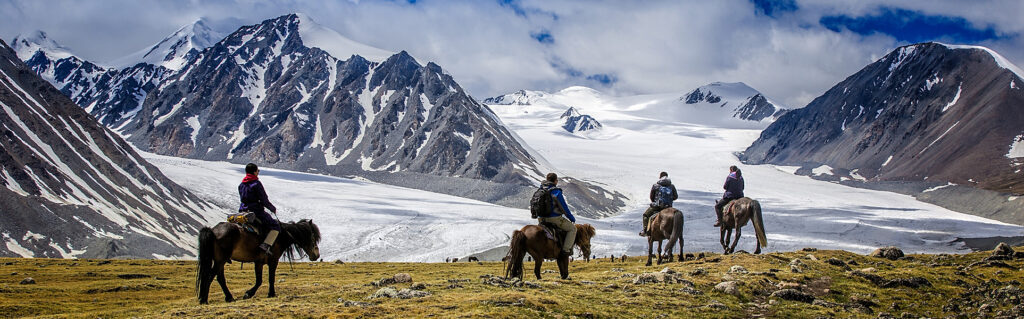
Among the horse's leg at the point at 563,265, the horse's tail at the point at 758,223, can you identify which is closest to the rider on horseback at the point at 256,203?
the horse's leg at the point at 563,265

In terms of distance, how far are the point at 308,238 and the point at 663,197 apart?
15.4 m

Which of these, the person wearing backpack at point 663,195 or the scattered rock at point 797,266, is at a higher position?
the person wearing backpack at point 663,195

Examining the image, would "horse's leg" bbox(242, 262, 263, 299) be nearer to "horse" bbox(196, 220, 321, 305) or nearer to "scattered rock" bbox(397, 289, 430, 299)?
"horse" bbox(196, 220, 321, 305)

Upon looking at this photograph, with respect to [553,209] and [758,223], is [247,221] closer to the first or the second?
[553,209]

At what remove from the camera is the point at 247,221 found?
18.4 metres

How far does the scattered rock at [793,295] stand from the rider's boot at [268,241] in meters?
14.1

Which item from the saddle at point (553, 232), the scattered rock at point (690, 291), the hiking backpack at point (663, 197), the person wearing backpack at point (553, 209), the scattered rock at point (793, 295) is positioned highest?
the hiking backpack at point (663, 197)

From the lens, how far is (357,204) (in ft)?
477

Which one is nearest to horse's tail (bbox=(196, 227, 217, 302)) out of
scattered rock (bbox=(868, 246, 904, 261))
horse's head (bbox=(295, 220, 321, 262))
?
horse's head (bbox=(295, 220, 321, 262))

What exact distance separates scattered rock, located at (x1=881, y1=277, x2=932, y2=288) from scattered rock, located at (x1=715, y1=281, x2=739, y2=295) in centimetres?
510

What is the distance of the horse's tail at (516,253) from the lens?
62.0ft

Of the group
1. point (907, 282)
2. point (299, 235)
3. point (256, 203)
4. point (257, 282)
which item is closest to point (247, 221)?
point (256, 203)

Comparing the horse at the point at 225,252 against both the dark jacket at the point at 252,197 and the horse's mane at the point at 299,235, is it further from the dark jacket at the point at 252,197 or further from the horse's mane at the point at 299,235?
the dark jacket at the point at 252,197

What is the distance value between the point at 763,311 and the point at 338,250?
96879mm
